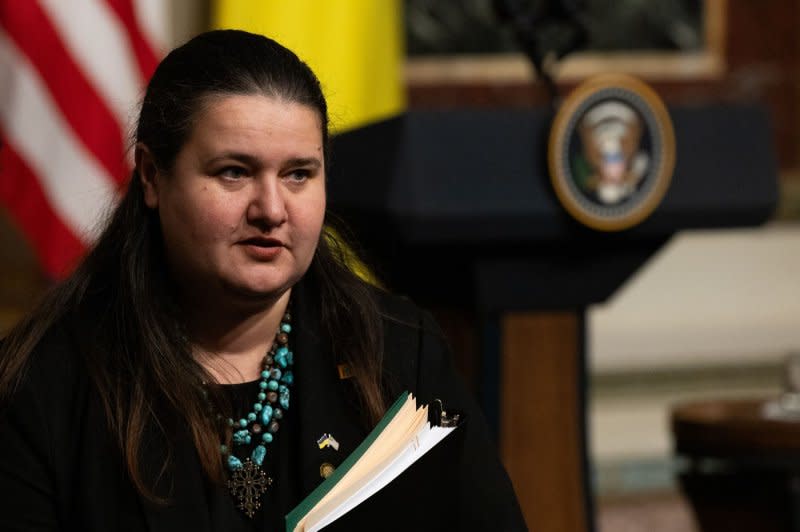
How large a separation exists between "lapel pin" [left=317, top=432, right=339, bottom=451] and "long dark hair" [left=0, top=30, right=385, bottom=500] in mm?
69

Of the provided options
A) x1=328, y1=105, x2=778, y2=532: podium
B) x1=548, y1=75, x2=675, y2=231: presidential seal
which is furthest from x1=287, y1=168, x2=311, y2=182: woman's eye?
x1=548, y1=75, x2=675, y2=231: presidential seal

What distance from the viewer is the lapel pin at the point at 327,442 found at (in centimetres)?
198

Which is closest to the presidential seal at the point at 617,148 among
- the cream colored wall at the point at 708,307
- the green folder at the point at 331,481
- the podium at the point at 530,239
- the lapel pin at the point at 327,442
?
the podium at the point at 530,239

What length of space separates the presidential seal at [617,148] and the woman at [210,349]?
3.41ft

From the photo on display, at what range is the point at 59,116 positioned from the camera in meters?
4.26

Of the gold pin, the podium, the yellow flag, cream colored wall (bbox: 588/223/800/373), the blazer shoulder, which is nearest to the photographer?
the gold pin

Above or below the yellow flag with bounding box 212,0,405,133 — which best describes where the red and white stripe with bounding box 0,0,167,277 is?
below

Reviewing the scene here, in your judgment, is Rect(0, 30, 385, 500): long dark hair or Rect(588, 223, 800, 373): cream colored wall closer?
Rect(0, 30, 385, 500): long dark hair

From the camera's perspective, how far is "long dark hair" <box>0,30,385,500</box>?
1906 mm

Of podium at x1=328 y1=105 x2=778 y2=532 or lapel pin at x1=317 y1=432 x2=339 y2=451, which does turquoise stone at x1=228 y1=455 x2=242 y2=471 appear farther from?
podium at x1=328 y1=105 x2=778 y2=532

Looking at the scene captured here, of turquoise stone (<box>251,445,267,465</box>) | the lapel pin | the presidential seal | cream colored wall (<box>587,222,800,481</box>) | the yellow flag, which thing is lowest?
turquoise stone (<box>251,445,267,465</box>)

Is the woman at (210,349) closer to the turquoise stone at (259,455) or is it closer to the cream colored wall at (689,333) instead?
the turquoise stone at (259,455)

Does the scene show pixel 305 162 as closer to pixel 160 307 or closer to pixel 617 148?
pixel 160 307

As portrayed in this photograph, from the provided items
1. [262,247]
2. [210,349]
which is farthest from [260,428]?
[262,247]
